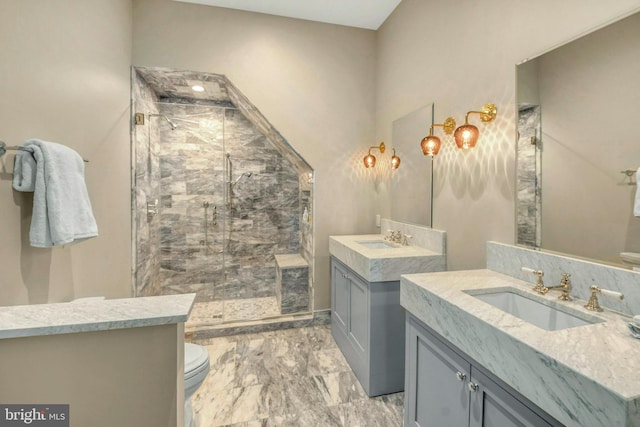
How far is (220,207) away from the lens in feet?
11.9

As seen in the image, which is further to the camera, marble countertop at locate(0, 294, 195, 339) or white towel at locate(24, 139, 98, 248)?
white towel at locate(24, 139, 98, 248)

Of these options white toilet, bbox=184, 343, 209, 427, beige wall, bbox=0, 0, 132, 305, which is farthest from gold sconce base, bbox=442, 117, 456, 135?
beige wall, bbox=0, 0, 132, 305

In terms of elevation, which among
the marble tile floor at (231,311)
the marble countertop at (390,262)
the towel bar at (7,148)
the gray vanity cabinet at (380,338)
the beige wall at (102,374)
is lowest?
the marble tile floor at (231,311)

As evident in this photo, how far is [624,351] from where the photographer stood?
0.79 meters

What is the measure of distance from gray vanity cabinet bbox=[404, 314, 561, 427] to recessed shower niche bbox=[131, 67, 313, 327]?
1.70 metres

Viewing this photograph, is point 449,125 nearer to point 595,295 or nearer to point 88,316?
point 595,295

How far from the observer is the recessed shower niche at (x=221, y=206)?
3041 mm

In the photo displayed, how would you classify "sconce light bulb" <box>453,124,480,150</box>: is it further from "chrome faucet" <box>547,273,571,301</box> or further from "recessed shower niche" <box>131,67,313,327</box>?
"recessed shower niche" <box>131,67,313,327</box>

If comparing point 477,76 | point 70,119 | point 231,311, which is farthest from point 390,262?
point 231,311

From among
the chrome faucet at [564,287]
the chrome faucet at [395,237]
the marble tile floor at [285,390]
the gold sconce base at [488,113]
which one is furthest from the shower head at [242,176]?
the chrome faucet at [564,287]

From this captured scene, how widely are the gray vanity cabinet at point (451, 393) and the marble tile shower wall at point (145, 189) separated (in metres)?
2.35

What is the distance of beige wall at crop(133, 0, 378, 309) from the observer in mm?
2504

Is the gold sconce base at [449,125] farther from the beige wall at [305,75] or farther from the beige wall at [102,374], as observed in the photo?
the beige wall at [102,374]

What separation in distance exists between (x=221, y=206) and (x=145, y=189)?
36.0 inches
